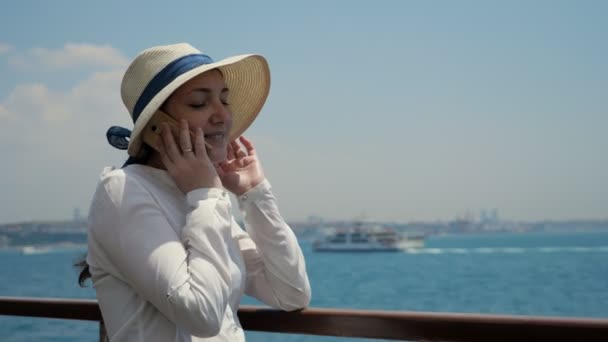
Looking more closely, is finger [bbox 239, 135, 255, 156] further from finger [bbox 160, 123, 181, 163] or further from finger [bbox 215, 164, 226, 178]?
finger [bbox 160, 123, 181, 163]

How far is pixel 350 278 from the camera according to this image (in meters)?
56.6

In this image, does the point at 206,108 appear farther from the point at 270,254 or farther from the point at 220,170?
the point at 270,254

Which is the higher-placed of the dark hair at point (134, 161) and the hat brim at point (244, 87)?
the hat brim at point (244, 87)

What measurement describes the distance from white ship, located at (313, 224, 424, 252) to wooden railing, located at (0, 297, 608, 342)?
70478mm

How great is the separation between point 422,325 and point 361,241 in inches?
2806

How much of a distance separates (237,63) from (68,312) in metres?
1.03

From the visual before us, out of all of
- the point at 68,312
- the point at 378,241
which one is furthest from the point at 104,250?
the point at 378,241

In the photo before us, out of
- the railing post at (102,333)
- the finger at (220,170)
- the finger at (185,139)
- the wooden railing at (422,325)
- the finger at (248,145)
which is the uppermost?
the finger at (185,139)

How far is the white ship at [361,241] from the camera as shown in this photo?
72.2 meters

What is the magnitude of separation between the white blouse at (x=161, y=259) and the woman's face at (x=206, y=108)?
12 centimetres

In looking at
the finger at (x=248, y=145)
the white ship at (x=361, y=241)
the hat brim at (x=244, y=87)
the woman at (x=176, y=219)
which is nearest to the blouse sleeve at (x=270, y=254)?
the woman at (x=176, y=219)

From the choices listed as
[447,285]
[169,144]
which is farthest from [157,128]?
[447,285]

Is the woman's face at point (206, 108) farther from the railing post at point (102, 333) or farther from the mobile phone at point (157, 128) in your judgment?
the railing post at point (102, 333)

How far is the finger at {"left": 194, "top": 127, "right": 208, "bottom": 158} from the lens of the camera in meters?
1.38
